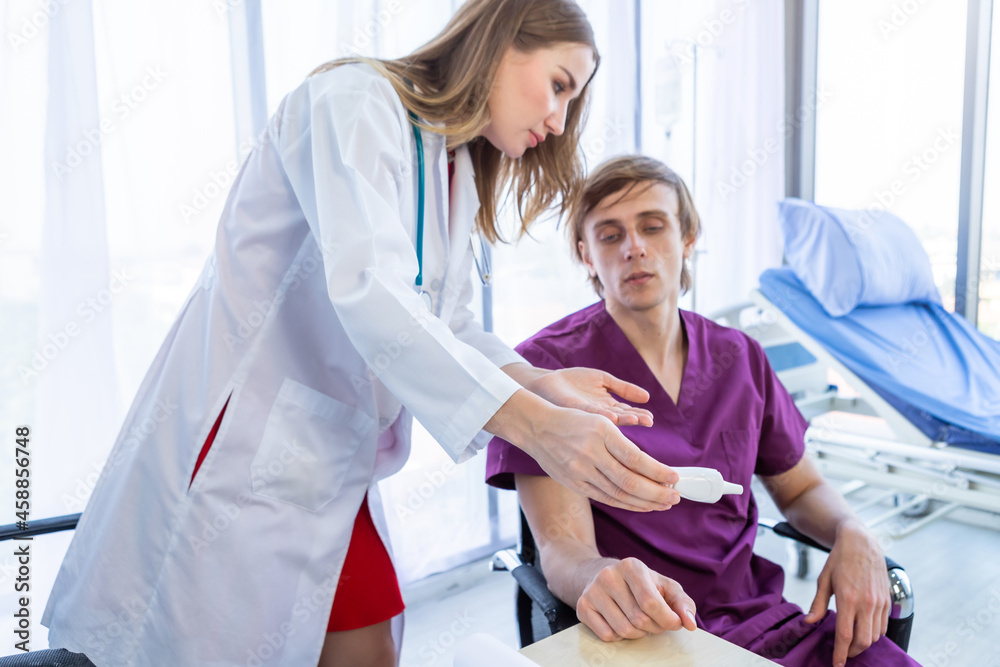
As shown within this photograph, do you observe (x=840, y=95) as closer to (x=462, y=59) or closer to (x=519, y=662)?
(x=462, y=59)

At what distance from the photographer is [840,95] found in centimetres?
361

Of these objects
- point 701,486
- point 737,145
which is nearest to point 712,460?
point 701,486

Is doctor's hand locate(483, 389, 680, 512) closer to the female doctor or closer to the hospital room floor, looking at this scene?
the female doctor

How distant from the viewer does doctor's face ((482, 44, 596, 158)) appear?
0.98 meters

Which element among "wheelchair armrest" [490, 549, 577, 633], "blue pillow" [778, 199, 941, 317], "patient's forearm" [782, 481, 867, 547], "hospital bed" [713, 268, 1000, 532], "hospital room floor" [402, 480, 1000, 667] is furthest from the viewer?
"blue pillow" [778, 199, 941, 317]

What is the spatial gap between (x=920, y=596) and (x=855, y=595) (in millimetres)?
1335

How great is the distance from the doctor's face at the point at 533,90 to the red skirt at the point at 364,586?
61 cm

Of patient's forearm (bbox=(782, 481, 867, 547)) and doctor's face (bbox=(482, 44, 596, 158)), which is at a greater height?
doctor's face (bbox=(482, 44, 596, 158))

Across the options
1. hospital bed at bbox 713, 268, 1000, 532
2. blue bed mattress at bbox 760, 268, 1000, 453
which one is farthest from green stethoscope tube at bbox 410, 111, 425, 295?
blue bed mattress at bbox 760, 268, 1000, 453

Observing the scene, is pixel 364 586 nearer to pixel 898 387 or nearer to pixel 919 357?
pixel 898 387

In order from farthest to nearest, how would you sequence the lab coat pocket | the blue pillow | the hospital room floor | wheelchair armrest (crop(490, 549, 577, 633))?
the blue pillow, the hospital room floor, wheelchair armrest (crop(490, 549, 577, 633)), the lab coat pocket

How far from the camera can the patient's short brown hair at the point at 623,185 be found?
1467 millimetres

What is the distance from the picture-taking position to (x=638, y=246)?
1.42m

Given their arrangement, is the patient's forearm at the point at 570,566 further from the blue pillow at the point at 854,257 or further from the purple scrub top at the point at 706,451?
the blue pillow at the point at 854,257
